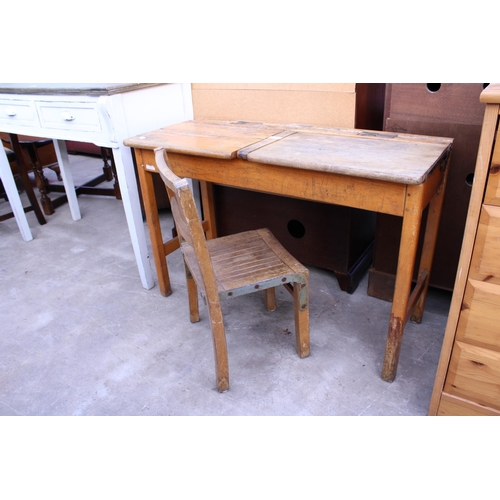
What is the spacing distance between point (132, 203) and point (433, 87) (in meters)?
1.45

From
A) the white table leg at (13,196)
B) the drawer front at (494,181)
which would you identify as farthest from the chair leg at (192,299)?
the white table leg at (13,196)

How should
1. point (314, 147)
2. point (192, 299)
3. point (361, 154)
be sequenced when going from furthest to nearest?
1. point (192, 299)
2. point (314, 147)
3. point (361, 154)

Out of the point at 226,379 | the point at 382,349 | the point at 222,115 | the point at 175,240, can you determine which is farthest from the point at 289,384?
the point at 222,115

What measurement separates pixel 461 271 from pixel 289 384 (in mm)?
797

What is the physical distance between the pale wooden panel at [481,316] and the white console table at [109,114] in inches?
61.9

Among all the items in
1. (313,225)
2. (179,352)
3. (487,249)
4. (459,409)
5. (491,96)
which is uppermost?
(491,96)

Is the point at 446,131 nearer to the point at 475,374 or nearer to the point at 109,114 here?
the point at 475,374

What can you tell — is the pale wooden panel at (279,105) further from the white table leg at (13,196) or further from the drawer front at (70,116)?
the white table leg at (13,196)

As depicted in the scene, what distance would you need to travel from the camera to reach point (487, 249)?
1143mm

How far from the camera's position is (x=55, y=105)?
2.16m

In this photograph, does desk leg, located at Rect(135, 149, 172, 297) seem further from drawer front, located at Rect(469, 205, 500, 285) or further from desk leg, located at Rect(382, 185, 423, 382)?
drawer front, located at Rect(469, 205, 500, 285)

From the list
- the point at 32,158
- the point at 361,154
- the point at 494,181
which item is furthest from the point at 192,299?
the point at 32,158

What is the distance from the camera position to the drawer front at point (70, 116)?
6.64ft

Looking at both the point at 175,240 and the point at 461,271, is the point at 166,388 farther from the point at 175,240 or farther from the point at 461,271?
the point at 461,271
